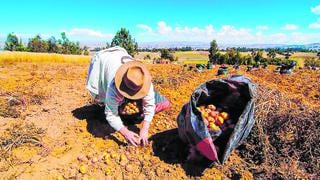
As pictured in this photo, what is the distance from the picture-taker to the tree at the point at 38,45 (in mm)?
55219

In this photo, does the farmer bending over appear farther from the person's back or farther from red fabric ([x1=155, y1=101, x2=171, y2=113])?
red fabric ([x1=155, y1=101, x2=171, y2=113])


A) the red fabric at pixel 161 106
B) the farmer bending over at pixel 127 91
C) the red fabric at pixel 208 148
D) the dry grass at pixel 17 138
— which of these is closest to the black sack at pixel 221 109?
the red fabric at pixel 208 148

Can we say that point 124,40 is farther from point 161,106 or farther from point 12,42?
point 161,106

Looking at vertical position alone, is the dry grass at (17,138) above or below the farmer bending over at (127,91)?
Result: below

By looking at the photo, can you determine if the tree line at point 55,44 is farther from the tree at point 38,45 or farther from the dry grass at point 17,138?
the dry grass at point 17,138

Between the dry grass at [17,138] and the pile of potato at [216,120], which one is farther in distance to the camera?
the dry grass at [17,138]

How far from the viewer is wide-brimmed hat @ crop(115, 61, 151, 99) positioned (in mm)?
2947

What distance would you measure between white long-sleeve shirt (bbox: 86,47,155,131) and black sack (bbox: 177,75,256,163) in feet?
1.48

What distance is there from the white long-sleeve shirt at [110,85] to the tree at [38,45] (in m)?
57.5

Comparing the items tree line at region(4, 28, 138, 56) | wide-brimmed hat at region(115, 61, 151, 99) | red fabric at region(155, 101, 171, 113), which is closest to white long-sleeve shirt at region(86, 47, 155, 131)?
wide-brimmed hat at region(115, 61, 151, 99)

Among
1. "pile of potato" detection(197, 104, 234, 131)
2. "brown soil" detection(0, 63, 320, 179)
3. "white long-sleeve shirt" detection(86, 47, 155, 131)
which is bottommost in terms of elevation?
"brown soil" detection(0, 63, 320, 179)

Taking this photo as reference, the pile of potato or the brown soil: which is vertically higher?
the pile of potato

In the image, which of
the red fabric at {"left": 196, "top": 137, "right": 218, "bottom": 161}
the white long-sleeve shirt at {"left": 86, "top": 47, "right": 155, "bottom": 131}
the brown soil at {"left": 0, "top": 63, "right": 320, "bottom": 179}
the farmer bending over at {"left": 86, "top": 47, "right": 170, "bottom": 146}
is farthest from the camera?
the white long-sleeve shirt at {"left": 86, "top": 47, "right": 155, "bottom": 131}

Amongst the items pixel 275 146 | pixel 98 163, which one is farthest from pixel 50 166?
pixel 275 146
